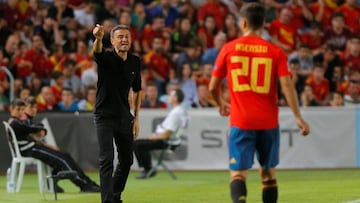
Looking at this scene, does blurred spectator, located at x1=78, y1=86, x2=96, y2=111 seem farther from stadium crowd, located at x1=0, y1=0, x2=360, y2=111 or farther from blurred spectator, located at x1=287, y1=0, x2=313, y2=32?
blurred spectator, located at x1=287, y1=0, x2=313, y2=32

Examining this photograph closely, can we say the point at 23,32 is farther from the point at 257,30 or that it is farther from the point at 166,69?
the point at 257,30

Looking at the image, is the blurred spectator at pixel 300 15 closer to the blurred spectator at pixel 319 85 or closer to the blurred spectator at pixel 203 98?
the blurred spectator at pixel 319 85

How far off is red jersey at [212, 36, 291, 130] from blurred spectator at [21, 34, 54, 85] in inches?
564

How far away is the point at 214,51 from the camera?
24625mm

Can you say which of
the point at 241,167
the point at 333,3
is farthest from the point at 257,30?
the point at 333,3

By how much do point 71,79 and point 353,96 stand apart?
6.56 m

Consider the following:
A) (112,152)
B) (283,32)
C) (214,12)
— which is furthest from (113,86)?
(214,12)

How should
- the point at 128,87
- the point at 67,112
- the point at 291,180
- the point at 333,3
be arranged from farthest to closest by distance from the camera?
the point at 333,3 < the point at 67,112 < the point at 291,180 < the point at 128,87

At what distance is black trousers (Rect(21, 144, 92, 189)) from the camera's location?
15742 mm

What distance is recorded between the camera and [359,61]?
24.5m

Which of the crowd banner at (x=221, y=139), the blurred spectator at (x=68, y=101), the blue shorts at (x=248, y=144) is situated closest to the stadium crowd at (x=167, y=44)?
the blurred spectator at (x=68, y=101)

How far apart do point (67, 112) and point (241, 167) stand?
1209 cm

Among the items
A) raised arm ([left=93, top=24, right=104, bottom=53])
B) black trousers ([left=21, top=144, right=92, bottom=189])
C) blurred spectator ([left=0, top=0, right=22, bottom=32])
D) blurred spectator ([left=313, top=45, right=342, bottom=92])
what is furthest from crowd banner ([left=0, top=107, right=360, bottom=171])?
raised arm ([left=93, top=24, right=104, bottom=53])

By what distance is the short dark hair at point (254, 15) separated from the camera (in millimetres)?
9625
